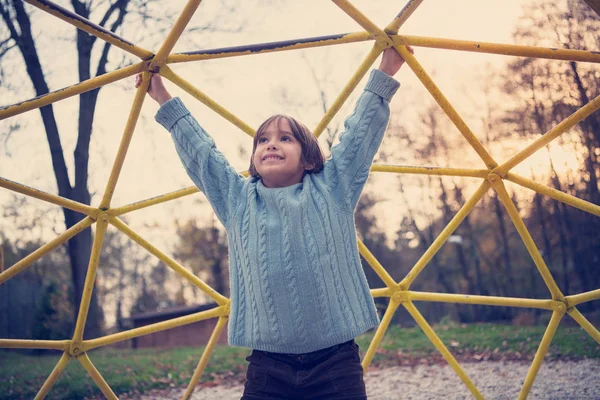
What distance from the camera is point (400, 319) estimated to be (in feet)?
59.2

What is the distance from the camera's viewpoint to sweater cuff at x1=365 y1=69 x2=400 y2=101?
1912mm

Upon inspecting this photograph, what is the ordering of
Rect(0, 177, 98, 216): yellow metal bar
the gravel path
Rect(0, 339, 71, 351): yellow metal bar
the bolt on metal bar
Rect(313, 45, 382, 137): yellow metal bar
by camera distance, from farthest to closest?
the gravel path, the bolt on metal bar, Rect(0, 339, 71, 351): yellow metal bar, Rect(0, 177, 98, 216): yellow metal bar, Rect(313, 45, 382, 137): yellow metal bar

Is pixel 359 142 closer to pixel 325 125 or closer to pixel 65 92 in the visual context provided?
pixel 325 125

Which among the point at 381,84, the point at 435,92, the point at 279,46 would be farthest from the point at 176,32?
the point at 435,92

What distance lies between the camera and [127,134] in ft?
8.42

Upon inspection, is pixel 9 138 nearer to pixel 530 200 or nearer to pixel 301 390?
pixel 301 390

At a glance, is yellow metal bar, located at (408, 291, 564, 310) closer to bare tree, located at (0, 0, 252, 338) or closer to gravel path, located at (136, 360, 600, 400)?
gravel path, located at (136, 360, 600, 400)

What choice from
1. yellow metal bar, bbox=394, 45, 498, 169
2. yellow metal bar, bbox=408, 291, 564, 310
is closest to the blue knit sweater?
yellow metal bar, bbox=394, 45, 498, 169

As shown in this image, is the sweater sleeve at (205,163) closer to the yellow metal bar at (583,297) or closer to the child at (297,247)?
the child at (297,247)

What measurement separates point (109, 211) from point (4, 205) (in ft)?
30.1

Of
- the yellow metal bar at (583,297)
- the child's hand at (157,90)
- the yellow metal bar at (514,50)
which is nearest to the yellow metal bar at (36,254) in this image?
the child's hand at (157,90)

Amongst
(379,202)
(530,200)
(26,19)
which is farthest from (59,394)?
(379,202)

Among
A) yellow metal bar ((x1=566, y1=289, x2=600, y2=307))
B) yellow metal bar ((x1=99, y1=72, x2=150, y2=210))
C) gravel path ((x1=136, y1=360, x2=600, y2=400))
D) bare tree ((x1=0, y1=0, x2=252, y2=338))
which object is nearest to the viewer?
yellow metal bar ((x1=99, y1=72, x2=150, y2=210))

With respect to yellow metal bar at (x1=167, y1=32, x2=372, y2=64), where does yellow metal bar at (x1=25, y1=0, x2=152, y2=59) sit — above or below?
above
